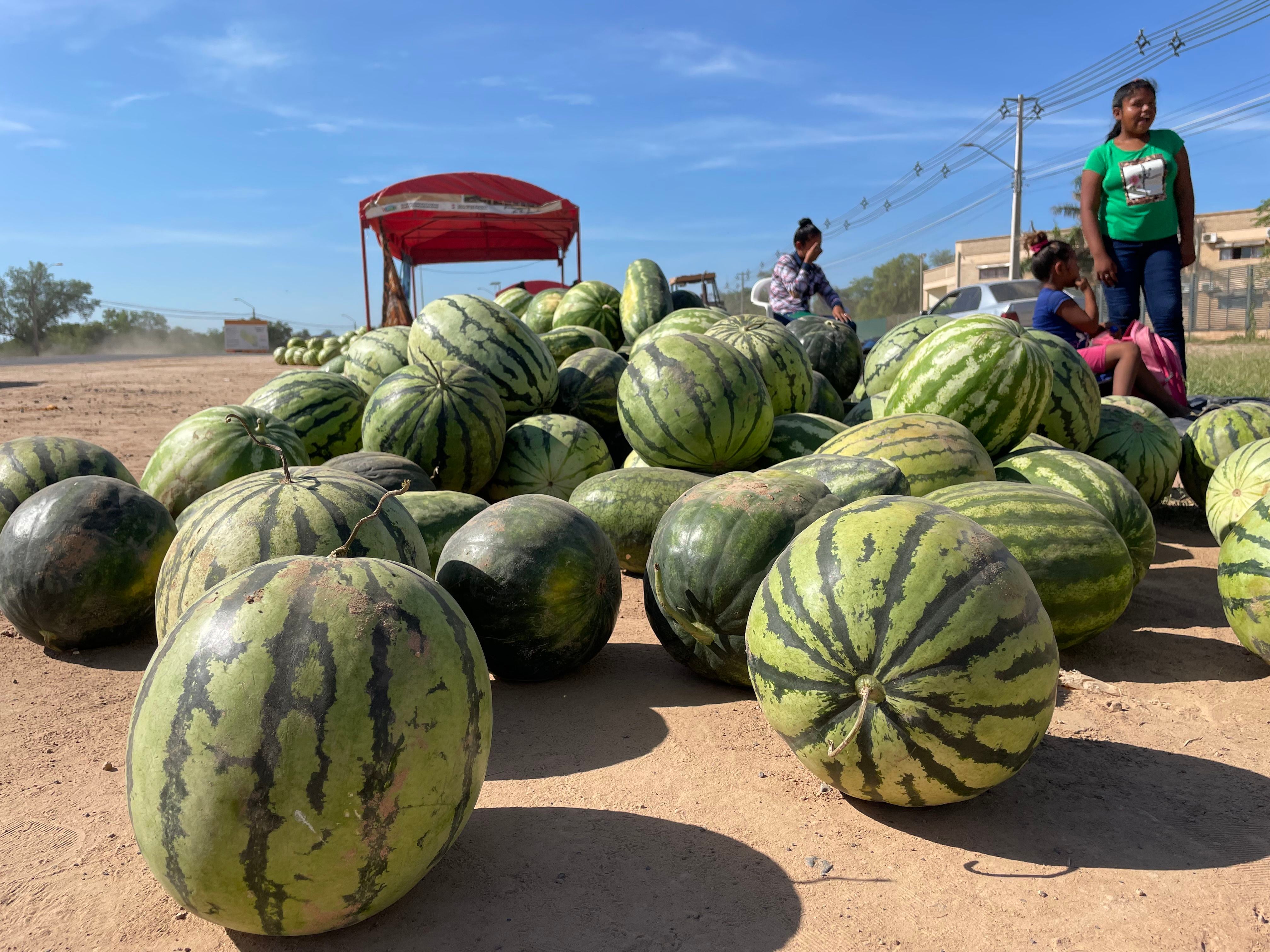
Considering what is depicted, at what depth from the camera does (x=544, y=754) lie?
2.36 m

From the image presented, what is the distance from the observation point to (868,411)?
473 cm

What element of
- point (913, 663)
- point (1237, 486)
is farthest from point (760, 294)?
point (913, 663)

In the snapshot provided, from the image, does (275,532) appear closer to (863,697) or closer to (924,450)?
(863,697)

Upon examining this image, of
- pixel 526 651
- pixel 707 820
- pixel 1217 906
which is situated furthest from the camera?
pixel 526 651

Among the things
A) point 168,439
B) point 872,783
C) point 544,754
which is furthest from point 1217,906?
point 168,439

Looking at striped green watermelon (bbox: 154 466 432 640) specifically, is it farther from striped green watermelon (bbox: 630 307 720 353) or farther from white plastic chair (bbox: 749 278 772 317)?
white plastic chair (bbox: 749 278 772 317)

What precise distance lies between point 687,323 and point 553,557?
3244 millimetres

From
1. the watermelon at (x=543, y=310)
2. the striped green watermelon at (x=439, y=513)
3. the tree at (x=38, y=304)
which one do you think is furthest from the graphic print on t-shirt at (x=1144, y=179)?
the tree at (x=38, y=304)

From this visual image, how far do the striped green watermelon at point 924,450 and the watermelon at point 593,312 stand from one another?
3667mm

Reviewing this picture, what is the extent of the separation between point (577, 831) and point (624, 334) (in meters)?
5.36

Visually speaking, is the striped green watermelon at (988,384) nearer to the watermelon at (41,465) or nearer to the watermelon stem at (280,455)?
the watermelon stem at (280,455)

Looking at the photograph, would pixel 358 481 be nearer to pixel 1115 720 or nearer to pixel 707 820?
pixel 707 820

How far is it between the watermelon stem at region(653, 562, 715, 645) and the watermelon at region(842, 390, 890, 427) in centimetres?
198

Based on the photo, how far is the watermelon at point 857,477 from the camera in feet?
9.77
